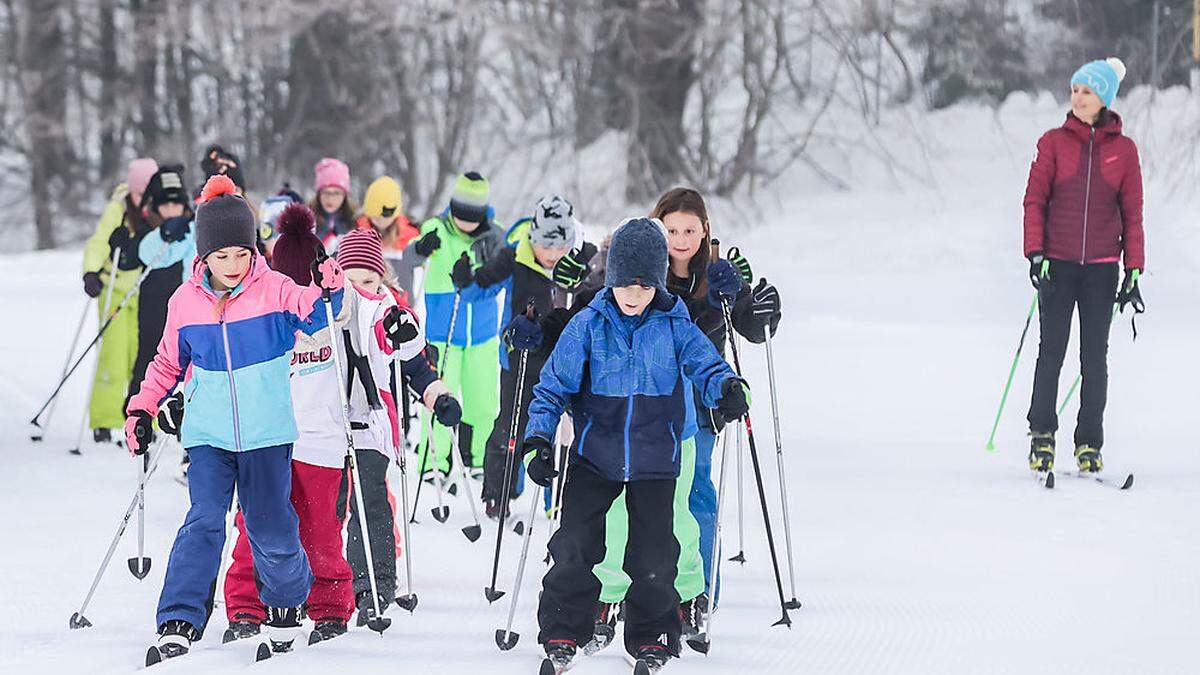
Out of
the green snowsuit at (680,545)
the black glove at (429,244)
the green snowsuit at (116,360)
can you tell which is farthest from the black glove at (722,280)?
the green snowsuit at (116,360)

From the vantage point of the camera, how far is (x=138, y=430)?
4574mm

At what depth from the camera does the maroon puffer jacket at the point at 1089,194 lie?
7660mm

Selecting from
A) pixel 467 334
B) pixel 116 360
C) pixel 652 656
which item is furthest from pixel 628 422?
pixel 116 360

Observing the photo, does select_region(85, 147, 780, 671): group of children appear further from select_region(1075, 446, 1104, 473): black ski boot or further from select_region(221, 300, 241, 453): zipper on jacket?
select_region(1075, 446, 1104, 473): black ski boot

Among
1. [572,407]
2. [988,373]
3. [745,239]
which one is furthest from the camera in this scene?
[745,239]

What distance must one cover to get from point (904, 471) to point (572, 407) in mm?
4014

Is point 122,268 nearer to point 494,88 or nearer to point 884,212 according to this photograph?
point 884,212

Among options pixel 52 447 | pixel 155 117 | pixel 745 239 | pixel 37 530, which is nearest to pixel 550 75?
pixel 745 239

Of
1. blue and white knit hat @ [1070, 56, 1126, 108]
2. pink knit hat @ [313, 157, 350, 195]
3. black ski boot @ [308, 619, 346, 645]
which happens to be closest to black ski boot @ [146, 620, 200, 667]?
black ski boot @ [308, 619, 346, 645]

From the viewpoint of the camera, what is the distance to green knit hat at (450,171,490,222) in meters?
7.53

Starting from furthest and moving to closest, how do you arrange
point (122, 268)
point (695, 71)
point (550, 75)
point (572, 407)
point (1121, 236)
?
point (550, 75), point (695, 71), point (122, 268), point (1121, 236), point (572, 407)

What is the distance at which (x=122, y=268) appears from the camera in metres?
8.45

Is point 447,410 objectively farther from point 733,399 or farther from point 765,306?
point 765,306

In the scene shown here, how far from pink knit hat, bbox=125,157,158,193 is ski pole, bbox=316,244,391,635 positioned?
3976mm
